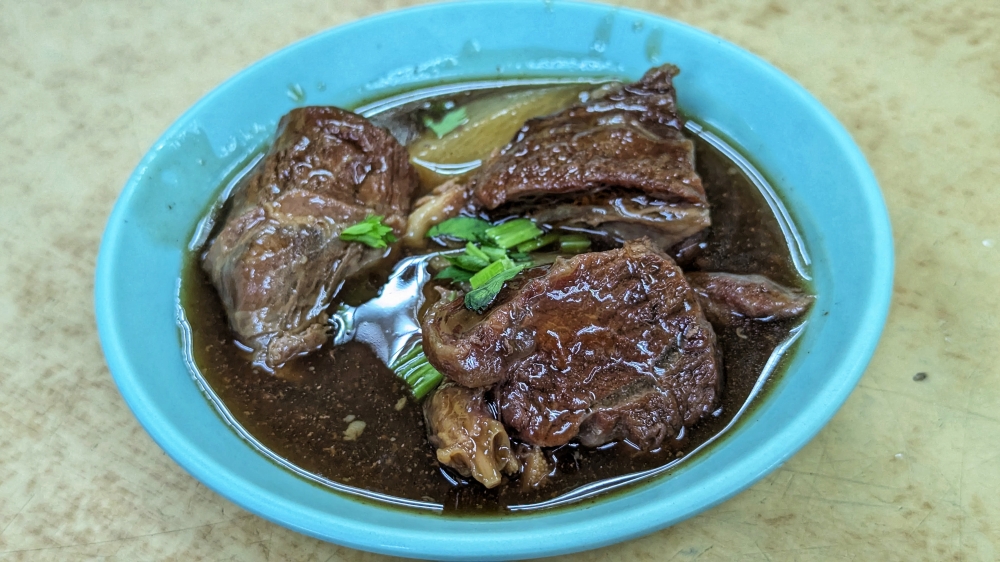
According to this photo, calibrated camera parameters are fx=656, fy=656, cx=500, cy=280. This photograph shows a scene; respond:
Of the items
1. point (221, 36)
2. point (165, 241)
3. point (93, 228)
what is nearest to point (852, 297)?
point (165, 241)

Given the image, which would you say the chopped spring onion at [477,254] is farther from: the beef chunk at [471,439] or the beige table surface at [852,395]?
the beige table surface at [852,395]

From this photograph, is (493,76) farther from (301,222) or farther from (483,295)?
(483,295)

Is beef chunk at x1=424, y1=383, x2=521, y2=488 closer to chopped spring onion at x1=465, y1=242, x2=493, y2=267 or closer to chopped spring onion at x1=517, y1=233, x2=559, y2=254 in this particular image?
chopped spring onion at x1=465, y1=242, x2=493, y2=267

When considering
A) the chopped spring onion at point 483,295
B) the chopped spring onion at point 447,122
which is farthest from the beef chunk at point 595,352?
the chopped spring onion at point 447,122

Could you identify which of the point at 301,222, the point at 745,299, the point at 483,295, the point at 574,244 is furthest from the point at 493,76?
the point at 745,299

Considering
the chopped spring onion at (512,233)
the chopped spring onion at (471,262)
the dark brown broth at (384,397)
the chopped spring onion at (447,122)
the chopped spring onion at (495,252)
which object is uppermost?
the chopped spring onion at (447,122)

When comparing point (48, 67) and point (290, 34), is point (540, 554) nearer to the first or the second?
point (290, 34)

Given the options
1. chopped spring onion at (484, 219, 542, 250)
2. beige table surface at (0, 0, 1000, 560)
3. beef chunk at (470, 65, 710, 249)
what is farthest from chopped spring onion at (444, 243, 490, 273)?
beige table surface at (0, 0, 1000, 560)
